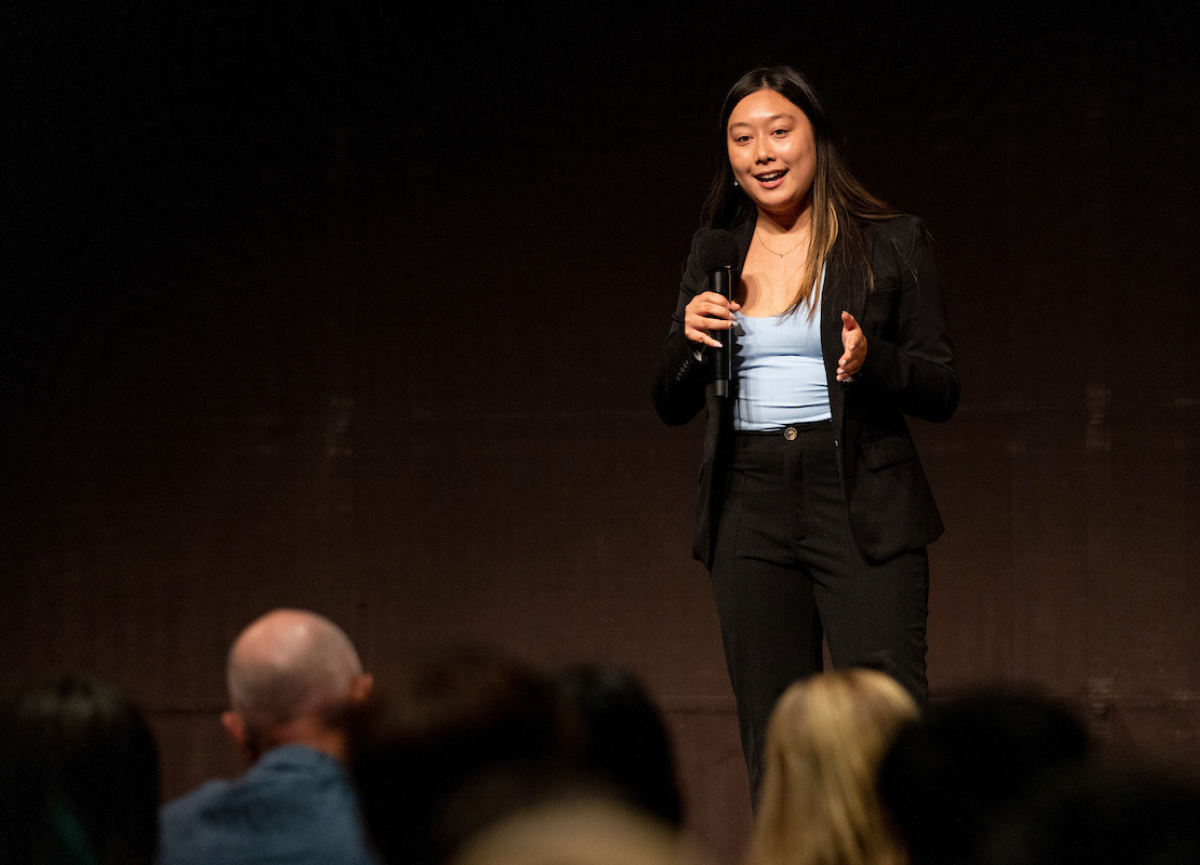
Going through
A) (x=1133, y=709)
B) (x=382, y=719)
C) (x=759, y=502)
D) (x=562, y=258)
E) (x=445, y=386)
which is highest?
(x=562, y=258)

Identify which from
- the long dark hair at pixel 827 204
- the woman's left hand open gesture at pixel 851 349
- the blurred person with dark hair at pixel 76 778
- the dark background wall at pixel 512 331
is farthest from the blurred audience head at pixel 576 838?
the dark background wall at pixel 512 331

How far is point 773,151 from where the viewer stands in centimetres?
207

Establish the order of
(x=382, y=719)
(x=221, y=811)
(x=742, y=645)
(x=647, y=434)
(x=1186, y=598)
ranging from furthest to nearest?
(x=647, y=434) < (x=1186, y=598) < (x=742, y=645) < (x=221, y=811) < (x=382, y=719)

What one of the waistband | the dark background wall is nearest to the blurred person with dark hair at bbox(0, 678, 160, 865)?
the waistband

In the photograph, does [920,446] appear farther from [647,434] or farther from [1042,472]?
[647,434]

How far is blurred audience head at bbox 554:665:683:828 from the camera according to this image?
3.98 feet

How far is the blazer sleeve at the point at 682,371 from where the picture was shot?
2064 millimetres

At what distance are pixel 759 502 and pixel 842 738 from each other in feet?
2.49

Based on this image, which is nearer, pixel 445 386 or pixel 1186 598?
pixel 1186 598

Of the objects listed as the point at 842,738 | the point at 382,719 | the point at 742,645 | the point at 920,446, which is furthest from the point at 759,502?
the point at 920,446

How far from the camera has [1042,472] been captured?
10.5ft

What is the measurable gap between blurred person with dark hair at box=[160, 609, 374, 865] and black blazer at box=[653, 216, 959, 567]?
712 millimetres

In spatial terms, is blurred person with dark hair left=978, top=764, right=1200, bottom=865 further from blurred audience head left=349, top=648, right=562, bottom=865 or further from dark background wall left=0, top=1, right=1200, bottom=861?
dark background wall left=0, top=1, right=1200, bottom=861

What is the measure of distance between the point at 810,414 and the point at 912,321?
8.9 inches
